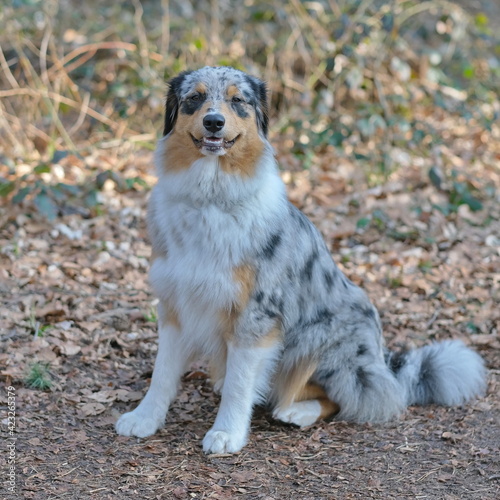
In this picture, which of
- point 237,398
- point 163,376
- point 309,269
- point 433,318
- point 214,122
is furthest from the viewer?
point 433,318

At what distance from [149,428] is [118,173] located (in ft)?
12.8

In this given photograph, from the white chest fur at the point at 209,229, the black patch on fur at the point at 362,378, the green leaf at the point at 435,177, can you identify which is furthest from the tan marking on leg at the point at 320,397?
the green leaf at the point at 435,177

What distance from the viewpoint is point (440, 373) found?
4.48 m

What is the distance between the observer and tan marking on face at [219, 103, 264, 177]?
3.80m

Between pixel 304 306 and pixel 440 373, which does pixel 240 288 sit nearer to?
pixel 304 306

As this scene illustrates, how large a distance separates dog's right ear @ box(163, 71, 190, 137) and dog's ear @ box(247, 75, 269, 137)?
0.38 metres

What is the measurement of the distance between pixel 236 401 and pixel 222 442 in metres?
0.23

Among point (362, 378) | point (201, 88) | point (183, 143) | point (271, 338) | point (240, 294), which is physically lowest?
point (362, 378)

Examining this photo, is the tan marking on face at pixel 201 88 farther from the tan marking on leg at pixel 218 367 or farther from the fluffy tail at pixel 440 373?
the fluffy tail at pixel 440 373

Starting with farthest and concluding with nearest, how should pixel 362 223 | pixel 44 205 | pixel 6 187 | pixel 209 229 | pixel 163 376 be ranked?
pixel 362 223 → pixel 6 187 → pixel 44 205 → pixel 163 376 → pixel 209 229

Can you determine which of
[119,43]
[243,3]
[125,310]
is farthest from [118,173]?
[243,3]

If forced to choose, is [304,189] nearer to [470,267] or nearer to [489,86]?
[470,267]

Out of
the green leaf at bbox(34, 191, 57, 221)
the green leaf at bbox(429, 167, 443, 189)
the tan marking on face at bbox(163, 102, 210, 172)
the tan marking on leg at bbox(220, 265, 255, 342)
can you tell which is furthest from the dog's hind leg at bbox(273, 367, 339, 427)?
the green leaf at bbox(429, 167, 443, 189)

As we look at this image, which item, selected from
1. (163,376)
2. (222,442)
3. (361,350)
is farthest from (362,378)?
(163,376)
